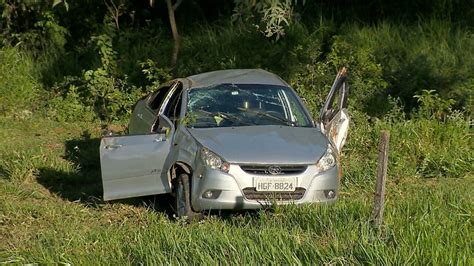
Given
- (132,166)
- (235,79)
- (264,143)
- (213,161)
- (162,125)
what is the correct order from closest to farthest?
(213,161) → (264,143) → (132,166) → (162,125) → (235,79)

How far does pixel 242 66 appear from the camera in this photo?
50.8ft

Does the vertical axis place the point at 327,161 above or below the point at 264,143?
below

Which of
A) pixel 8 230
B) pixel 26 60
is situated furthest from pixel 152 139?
pixel 26 60

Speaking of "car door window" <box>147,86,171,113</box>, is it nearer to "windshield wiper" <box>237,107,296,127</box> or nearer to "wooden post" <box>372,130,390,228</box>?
"windshield wiper" <box>237,107,296,127</box>

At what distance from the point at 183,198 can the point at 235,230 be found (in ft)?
5.15

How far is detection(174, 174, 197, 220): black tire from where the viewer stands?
788cm

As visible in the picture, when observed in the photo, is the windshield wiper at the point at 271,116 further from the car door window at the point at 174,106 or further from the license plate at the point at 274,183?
the license plate at the point at 274,183

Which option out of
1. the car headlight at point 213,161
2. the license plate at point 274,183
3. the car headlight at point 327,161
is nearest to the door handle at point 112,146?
the car headlight at point 213,161

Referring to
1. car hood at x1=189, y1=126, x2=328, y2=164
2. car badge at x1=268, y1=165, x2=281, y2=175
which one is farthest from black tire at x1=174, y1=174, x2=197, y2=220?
car badge at x1=268, y1=165, x2=281, y2=175

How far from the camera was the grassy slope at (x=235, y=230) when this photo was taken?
569 centimetres

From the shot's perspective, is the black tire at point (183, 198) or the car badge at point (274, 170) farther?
the black tire at point (183, 198)

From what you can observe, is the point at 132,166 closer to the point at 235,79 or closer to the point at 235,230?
the point at 235,79

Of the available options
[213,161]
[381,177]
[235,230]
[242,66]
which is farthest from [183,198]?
[242,66]

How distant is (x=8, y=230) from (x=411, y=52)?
944cm
